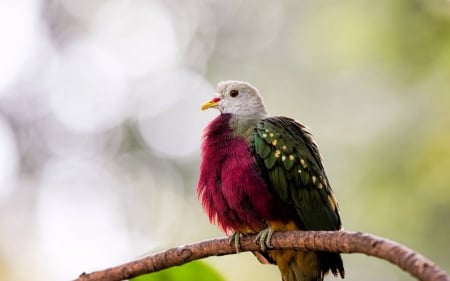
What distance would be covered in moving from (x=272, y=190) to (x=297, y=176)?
0.11 meters

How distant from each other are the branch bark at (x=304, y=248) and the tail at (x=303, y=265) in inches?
7.6

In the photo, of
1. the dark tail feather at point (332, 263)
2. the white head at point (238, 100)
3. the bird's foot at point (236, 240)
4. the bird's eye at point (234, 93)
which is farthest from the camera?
the bird's eye at point (234, 93)

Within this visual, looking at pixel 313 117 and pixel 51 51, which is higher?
pixel 51 51

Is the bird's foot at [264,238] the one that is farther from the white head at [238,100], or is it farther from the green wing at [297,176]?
the white head at [238,100]

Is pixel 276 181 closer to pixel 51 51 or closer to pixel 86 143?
pixel 86 143

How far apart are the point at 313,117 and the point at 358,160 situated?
1010 millimetres

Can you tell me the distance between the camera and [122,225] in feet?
30.7

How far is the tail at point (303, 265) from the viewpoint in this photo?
3.28 meters

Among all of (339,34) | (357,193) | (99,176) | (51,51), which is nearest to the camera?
(357,193)

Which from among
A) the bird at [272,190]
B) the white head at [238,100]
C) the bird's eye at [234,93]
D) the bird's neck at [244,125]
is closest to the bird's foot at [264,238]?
the bird at [272,190]

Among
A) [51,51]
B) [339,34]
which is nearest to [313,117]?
[339,34]

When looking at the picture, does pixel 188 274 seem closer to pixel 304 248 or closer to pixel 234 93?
pixel 304 248

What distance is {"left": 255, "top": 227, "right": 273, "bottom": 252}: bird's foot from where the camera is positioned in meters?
3.09

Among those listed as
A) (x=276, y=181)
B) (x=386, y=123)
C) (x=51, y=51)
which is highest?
(x=51, y=51)
